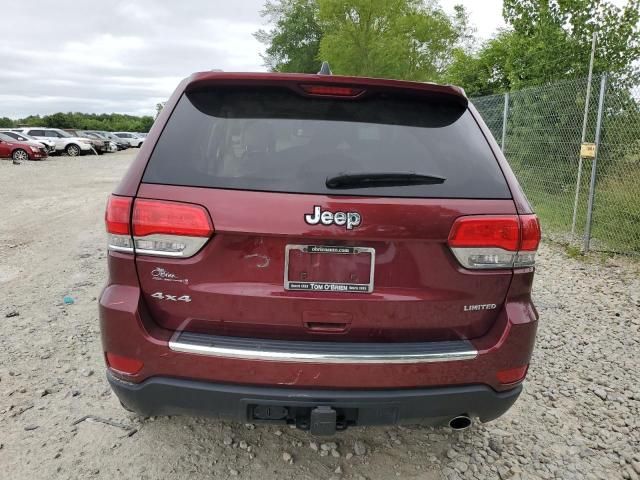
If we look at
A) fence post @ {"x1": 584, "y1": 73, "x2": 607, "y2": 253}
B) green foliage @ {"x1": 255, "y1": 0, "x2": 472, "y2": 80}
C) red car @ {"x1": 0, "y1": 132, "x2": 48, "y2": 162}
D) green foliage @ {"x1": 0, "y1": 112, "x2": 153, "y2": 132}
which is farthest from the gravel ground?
green foliage @ {"x1": 0, "y1": 112, "x2": 153, "y2": 132}

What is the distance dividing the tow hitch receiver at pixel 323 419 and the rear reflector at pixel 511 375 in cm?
73

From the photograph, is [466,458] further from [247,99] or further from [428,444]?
[247,99]

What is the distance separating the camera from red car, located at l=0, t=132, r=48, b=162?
2534cm

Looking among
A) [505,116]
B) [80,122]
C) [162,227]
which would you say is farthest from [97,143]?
[80,122]

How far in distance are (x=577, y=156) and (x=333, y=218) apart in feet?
23.6

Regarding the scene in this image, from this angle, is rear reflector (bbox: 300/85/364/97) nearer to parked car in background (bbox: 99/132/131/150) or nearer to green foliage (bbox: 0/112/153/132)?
parked car in background (bbox: 99/132/131/150)

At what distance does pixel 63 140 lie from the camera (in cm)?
3200

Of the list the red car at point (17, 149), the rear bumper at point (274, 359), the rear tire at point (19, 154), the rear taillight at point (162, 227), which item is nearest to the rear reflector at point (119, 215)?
the rear taillight at point (162, 227)

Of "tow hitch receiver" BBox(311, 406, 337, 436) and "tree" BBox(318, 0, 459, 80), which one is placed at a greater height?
"tree" BBox(318, 0, 459, 80)

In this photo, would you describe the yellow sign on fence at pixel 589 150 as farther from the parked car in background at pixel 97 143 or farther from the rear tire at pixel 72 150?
the parked car in background at pixel 97 143

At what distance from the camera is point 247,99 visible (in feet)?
7.02

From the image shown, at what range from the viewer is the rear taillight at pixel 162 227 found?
1.90m

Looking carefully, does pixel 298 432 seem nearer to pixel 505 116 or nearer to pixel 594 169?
pixel 594 169

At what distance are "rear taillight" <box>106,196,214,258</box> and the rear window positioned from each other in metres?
0.12
